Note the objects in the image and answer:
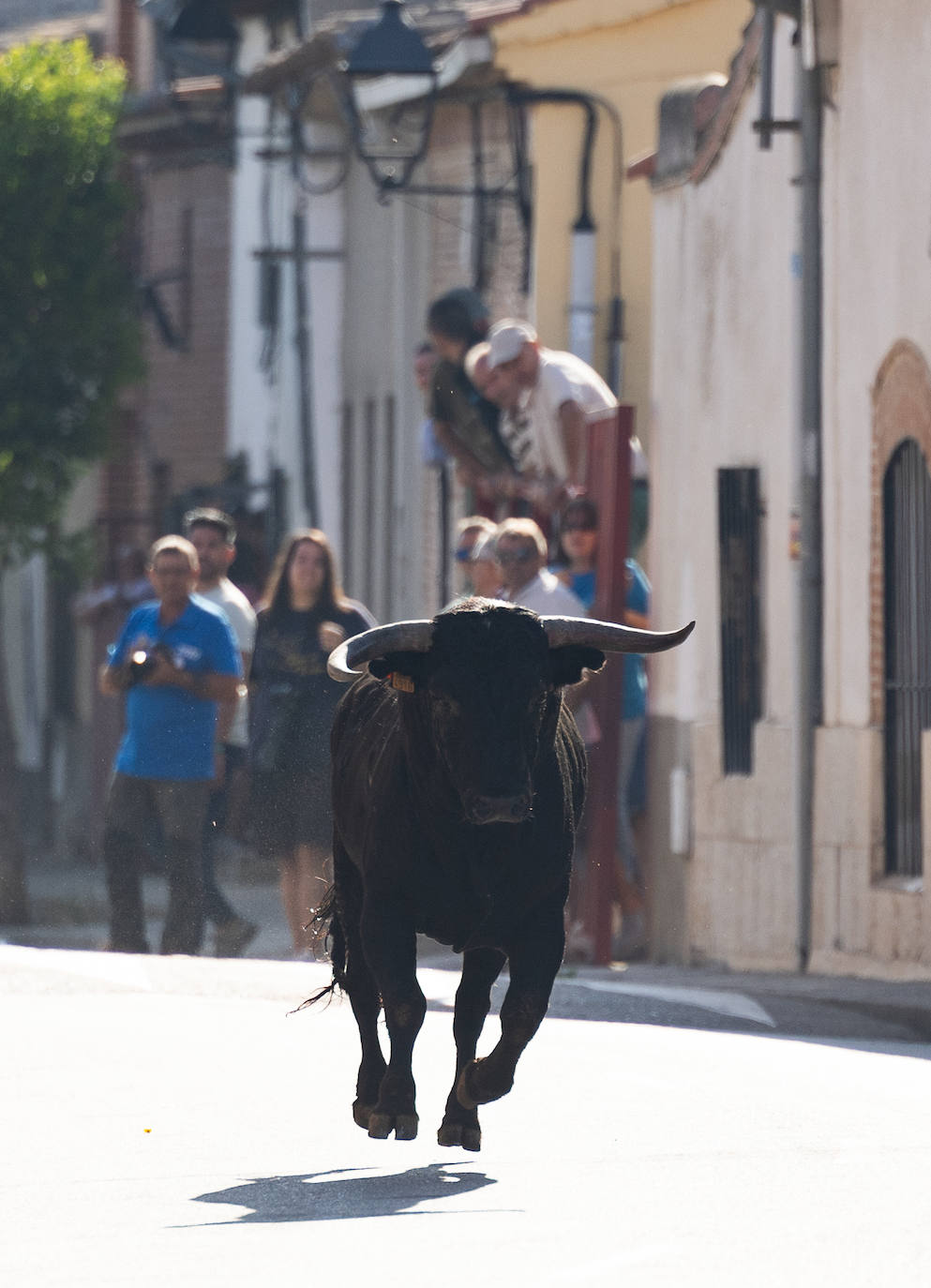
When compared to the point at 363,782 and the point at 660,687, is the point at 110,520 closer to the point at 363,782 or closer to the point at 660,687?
the point at 660,687

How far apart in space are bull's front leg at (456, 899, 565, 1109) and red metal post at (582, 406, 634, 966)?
283 inches

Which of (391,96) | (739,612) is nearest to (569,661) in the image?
(739,612)

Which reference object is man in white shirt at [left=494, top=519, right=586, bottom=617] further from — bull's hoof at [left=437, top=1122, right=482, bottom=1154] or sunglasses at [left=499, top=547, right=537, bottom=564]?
bull's hoof at [left=437, top=1122, right=482, bottom=1154]

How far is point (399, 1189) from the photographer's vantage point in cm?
817

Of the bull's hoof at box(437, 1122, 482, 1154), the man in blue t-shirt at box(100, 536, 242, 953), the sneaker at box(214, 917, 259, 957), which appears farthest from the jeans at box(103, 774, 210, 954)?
the bull's hoof at box(437, 1122, 482, 1154)

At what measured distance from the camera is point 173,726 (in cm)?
1496

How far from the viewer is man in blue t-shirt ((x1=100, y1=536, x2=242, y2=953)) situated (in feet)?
49.0

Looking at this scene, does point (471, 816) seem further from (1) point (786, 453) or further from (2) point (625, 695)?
(1) point (786, 453)

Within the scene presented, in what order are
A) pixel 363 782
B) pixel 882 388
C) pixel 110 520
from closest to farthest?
pixel 363 782, pixel 882 388, pixel 110 520

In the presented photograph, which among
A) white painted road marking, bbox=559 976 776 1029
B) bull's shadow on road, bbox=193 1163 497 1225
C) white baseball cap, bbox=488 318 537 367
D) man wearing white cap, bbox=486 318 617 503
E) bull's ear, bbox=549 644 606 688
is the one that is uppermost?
white baseball cap, bbox=488 318 537 367

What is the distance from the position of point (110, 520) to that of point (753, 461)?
61.5 feet

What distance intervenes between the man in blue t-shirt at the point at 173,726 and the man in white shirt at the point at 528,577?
1270 millimetres

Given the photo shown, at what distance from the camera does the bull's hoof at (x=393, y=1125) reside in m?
8.55

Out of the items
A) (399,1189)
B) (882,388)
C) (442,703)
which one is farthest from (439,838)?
(882,388)
